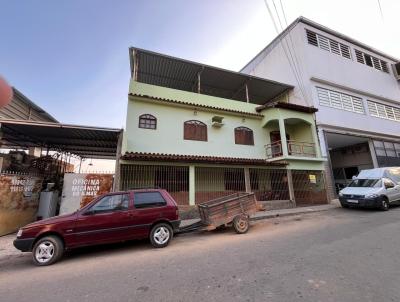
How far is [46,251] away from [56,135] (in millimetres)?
7697

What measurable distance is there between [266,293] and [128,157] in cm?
815

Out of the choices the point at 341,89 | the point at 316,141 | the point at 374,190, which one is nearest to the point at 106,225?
the point at 374,190

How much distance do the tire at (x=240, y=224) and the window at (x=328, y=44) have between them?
59.2ft

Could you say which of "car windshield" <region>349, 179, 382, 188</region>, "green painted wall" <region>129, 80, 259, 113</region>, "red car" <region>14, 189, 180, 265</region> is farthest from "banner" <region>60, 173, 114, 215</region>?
"car windshield" <region>349, 179, 382, 188</region>

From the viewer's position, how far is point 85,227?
5527mm

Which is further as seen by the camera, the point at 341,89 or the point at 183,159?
the point at 341,89

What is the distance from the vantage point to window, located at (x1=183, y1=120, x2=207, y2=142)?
1345 cm

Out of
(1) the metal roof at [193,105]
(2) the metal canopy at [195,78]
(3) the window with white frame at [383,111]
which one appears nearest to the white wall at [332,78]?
(3) the window with white frame at [383,111]

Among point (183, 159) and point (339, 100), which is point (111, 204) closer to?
point (183, 159)

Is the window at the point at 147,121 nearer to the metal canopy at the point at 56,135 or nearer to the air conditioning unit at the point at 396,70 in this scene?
the metal canopy at the point at 56,135

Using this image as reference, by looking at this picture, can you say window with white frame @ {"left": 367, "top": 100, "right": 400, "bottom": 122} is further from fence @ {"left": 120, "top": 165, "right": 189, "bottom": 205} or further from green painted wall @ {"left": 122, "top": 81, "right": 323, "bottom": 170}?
fence @ {"left": 120, "top": 165, "right": 189, "bottom": 205}

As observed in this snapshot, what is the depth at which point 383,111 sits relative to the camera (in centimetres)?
2083

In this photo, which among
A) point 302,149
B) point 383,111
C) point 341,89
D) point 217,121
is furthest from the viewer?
point 383,111

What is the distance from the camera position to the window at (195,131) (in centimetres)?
1345
